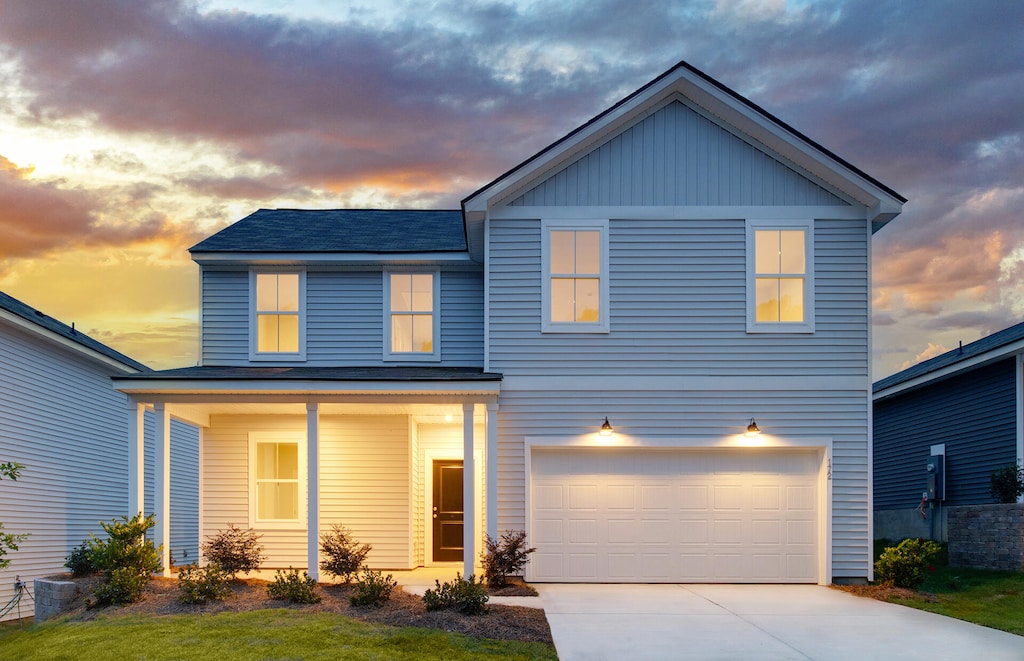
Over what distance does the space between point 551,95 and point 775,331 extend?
741 centimetres

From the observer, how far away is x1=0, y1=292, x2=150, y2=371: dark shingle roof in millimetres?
17062

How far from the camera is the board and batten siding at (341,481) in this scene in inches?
667

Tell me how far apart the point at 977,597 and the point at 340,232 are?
12.2 m

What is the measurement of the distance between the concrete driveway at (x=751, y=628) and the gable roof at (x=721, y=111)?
6.08 metres

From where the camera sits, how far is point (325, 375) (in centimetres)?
1416

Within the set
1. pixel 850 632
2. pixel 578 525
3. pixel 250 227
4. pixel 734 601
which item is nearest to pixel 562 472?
pixel 578 525

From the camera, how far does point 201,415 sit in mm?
16625

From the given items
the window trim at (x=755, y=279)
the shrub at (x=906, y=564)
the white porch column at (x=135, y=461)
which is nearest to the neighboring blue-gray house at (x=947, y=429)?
the shrub at (x=906, y=564)

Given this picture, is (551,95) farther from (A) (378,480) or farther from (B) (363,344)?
(A) (378,480)

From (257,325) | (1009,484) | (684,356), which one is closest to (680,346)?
(684,356)

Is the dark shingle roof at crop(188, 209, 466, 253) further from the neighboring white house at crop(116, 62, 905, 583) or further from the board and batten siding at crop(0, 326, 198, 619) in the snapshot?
the board and batten siding at crop(0, 326, 198, 619)

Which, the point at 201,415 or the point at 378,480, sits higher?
the point at 201,415

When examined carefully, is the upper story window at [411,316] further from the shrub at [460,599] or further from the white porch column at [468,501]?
the shrub at [460,599]

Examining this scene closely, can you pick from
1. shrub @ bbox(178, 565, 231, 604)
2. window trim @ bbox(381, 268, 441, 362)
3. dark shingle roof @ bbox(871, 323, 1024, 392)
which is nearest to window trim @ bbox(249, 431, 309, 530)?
window trim @ bbox(381, 268, 441, 362)
